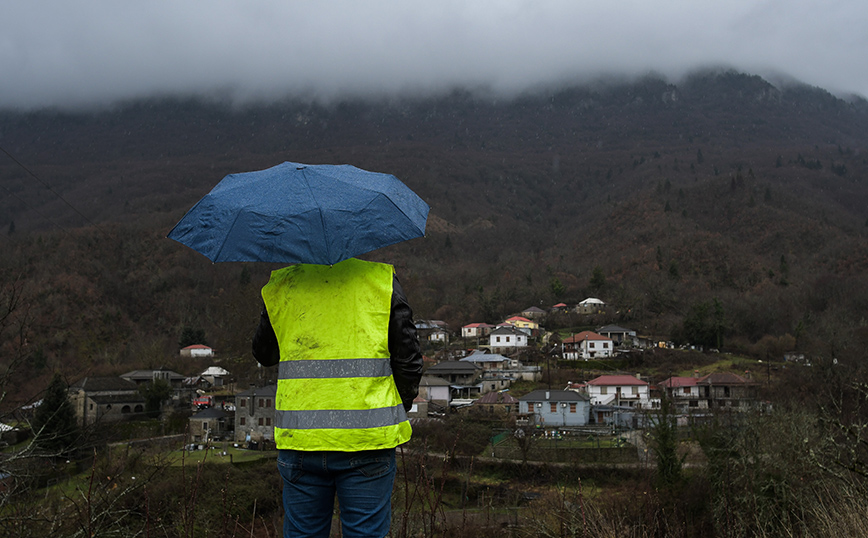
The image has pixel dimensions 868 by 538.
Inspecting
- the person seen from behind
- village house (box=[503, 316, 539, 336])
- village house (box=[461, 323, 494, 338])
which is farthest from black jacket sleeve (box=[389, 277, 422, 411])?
village house (box=[461, 323, 494, 338])

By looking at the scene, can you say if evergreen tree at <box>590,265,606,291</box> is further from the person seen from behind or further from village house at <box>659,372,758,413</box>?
the person seen from behind

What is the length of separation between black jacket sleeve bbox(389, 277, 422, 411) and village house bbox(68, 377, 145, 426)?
35.5m

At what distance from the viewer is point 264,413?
104 feet

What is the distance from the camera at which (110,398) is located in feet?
117

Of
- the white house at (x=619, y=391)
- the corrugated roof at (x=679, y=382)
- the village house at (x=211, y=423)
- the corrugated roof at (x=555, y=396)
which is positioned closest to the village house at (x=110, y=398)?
the village house at (x=211, y=423)

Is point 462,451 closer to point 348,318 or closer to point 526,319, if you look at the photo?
point 348,318

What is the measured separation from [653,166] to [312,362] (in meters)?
175

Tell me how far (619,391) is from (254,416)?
19641 millimetres

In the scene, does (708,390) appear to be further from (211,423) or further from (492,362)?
(211,423)

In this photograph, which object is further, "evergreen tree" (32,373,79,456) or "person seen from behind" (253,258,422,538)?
"evergreen tree" (32,373,79,456)

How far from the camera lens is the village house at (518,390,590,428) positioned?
33859 mm

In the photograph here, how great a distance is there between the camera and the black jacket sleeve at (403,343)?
8.05ft

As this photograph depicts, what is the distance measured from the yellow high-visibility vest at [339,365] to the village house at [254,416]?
30.1 meters

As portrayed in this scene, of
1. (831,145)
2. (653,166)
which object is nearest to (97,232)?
(653,166)
